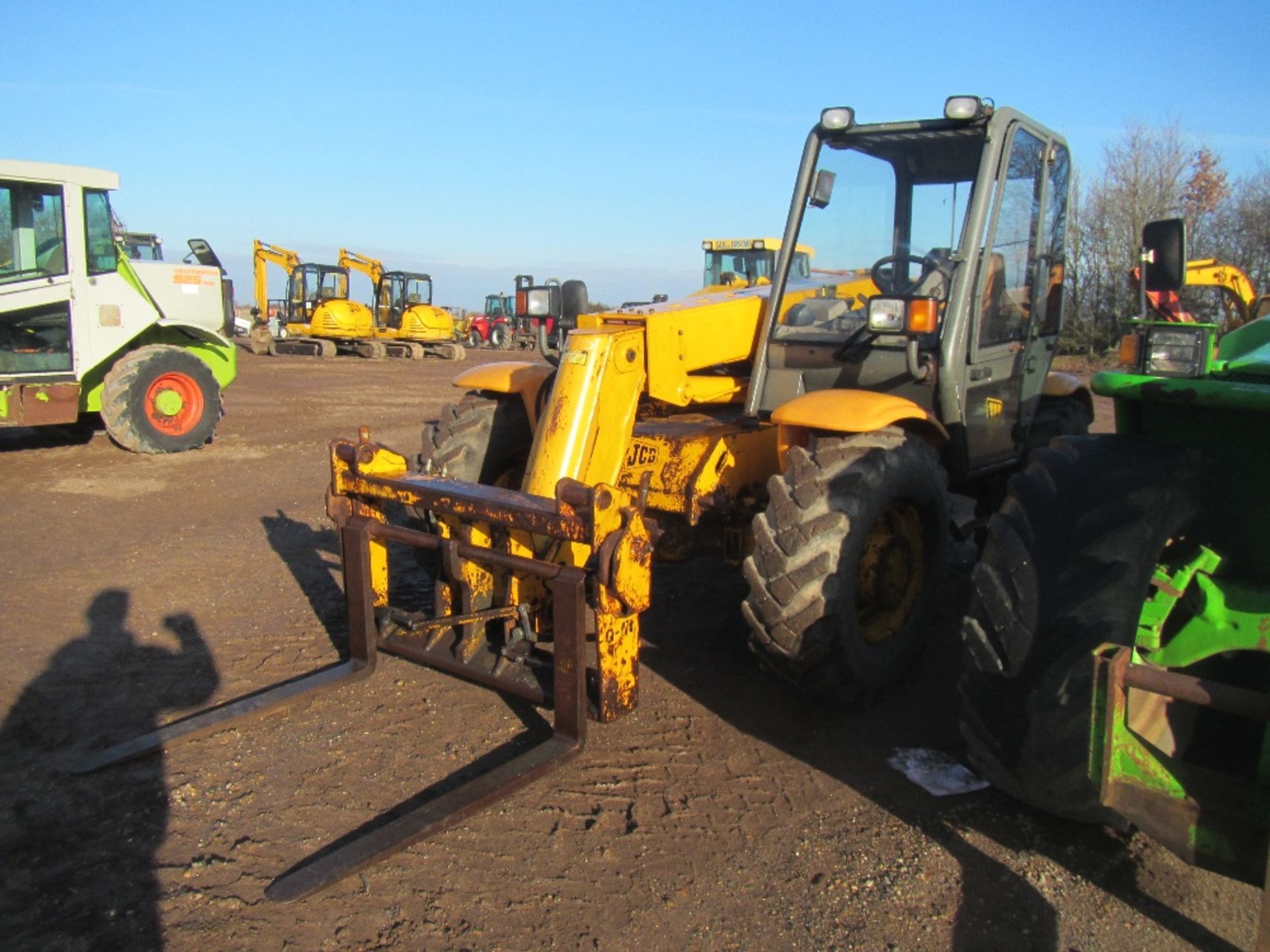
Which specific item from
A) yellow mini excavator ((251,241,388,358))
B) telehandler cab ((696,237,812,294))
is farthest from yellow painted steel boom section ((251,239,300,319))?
telehandler cab ((696,237,812,294))

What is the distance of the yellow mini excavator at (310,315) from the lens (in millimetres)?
27141

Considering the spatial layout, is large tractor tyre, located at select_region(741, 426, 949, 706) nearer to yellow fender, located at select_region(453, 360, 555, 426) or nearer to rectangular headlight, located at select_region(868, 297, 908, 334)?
rectangular headlight, located at select_region(868, 297, 908, 334)

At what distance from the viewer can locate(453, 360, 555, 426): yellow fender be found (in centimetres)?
530

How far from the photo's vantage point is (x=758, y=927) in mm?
2764

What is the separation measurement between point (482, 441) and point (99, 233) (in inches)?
274

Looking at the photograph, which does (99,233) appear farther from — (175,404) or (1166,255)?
(1166,255)

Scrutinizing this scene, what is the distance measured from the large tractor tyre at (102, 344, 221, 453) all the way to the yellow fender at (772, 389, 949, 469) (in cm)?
812

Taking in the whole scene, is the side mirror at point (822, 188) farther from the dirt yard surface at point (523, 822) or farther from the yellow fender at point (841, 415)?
the dirt yard surface at point (523, 822)

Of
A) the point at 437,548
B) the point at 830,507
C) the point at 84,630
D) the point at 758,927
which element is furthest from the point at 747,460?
the point at 84,630

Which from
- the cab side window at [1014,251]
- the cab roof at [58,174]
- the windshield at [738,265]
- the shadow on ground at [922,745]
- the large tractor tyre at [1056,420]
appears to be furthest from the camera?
the windshield at [738,265]

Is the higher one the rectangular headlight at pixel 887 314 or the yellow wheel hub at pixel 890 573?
the rectangular headlight at pixel 887 314

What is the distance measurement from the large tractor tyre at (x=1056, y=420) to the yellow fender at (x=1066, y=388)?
0.08 feet

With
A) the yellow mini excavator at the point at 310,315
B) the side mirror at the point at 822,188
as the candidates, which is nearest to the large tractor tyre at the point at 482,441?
the side mirror at the point at 822,188

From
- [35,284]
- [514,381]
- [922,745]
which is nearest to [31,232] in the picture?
[35,284]
